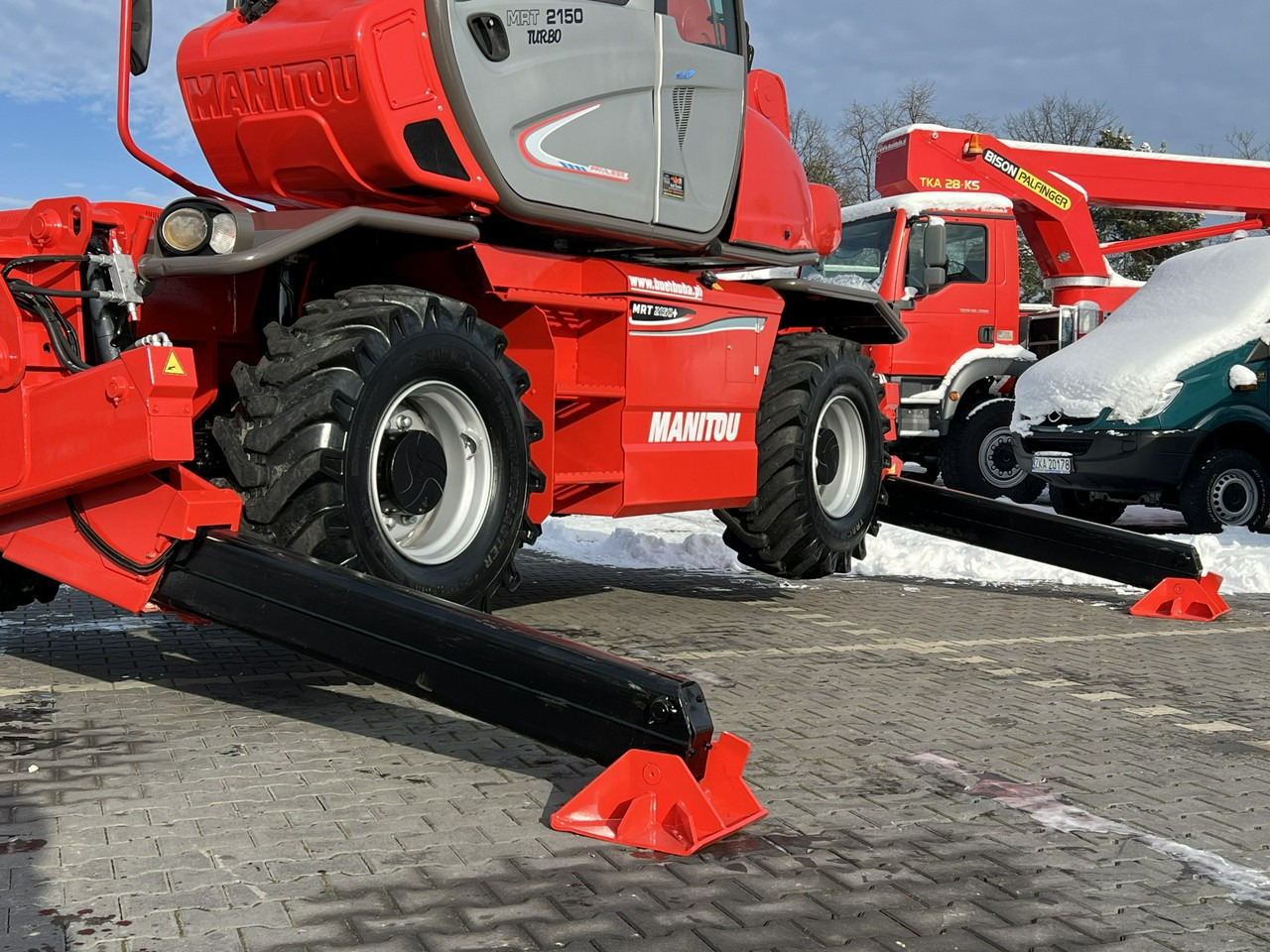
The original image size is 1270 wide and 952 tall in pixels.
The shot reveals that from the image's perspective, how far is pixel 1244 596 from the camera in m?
9.32

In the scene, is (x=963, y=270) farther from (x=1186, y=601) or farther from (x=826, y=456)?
(x=1186, y=601)

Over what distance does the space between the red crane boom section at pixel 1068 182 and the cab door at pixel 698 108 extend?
366 inches

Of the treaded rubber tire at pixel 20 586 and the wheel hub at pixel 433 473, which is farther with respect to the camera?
the treaded rubber tire at pixel 20 586

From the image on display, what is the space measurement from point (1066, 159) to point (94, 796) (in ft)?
51.8

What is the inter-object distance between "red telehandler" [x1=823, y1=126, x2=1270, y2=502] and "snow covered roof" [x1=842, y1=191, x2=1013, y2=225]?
0.01m

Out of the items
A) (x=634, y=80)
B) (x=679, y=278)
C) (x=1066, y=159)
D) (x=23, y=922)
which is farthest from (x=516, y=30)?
(x=1066, y=159)

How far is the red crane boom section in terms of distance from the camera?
55.0 ft

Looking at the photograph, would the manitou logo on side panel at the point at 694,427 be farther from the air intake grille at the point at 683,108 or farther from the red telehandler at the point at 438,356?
the air intake grille at the point at 683,108

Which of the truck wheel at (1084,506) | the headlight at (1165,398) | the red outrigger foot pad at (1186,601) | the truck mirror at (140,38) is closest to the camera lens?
the truck mirror at (140,38)

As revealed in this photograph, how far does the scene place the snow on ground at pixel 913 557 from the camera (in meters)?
9.99

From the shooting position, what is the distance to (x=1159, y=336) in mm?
12789

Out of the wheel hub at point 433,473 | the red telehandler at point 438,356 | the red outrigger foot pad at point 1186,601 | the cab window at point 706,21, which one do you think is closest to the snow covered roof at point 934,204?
the red telehandler at point 438,356

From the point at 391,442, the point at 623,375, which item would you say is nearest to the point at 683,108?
the point at 623,375

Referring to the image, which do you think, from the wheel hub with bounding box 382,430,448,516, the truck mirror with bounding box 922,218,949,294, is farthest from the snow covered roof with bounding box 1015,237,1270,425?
the wheel hub with bounding box 382,430,448,516
